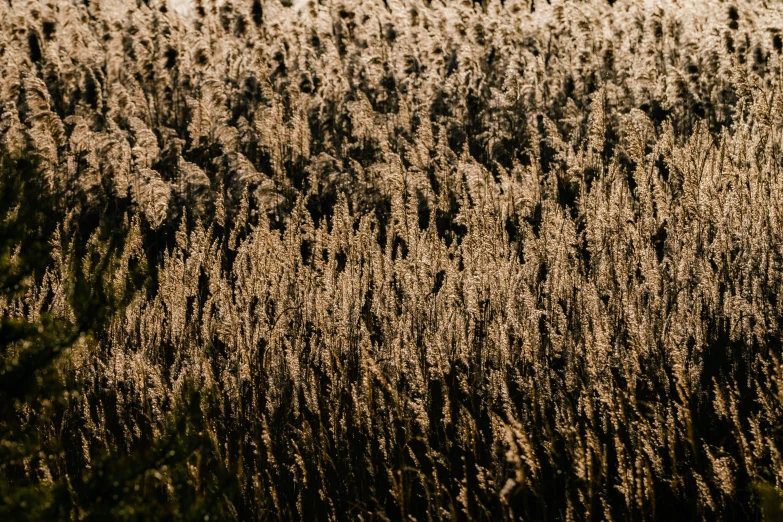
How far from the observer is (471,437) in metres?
2.65

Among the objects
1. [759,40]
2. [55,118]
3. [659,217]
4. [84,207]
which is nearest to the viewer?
[659,217]

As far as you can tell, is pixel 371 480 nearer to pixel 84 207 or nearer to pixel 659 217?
pixel 659 217

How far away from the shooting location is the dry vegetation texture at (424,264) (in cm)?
261

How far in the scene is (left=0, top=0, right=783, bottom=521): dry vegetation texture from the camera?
2.61 metres

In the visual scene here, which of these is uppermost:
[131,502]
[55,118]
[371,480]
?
[55,118]

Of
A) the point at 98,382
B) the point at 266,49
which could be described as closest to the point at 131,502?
the point at 98,382

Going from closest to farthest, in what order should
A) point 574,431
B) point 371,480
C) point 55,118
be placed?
point 574,431, point 371,480, point 55,118

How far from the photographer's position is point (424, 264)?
3949mm

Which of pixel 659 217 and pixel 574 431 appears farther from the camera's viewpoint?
pixel 659 217

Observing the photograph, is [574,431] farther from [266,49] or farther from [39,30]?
[39,30]

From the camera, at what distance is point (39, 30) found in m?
9.05

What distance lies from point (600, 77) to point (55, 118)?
4.94 metres

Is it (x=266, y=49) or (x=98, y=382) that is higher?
(x=266, y=49)

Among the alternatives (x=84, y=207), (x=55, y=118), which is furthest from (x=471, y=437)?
(x=55, y=118)
